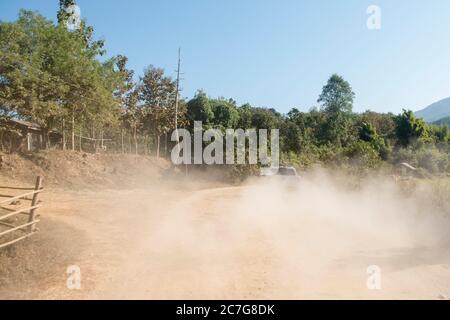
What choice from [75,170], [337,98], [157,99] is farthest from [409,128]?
[75,170]

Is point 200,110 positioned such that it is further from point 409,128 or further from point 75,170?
point 409,128

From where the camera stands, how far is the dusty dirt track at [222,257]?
20.9 ft

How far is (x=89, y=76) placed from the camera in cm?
2472

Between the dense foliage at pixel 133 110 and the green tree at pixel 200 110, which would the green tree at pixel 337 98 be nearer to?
the dense foliage at pixel 133 110

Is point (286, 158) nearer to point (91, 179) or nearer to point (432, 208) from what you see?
point (91, 179)

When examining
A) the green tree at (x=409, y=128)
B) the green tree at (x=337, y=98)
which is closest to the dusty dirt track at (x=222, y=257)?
the green tree at (x=409, y=128)

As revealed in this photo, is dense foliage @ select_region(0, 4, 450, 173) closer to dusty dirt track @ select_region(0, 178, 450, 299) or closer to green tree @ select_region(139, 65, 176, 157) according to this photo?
green tree @ select_region(139, 65, 176, 157)

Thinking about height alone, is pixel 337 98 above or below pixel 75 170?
above

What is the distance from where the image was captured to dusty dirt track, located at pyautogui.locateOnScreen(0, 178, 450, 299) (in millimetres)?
6375

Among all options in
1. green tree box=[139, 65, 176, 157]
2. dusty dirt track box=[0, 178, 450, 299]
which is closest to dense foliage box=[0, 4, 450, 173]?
green tree box=[139, 65, 176, 157]

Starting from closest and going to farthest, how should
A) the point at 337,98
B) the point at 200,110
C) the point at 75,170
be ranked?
the point at 75,170 < the point at 200,110 < the point at 337,98

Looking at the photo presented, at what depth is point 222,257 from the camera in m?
8.19
